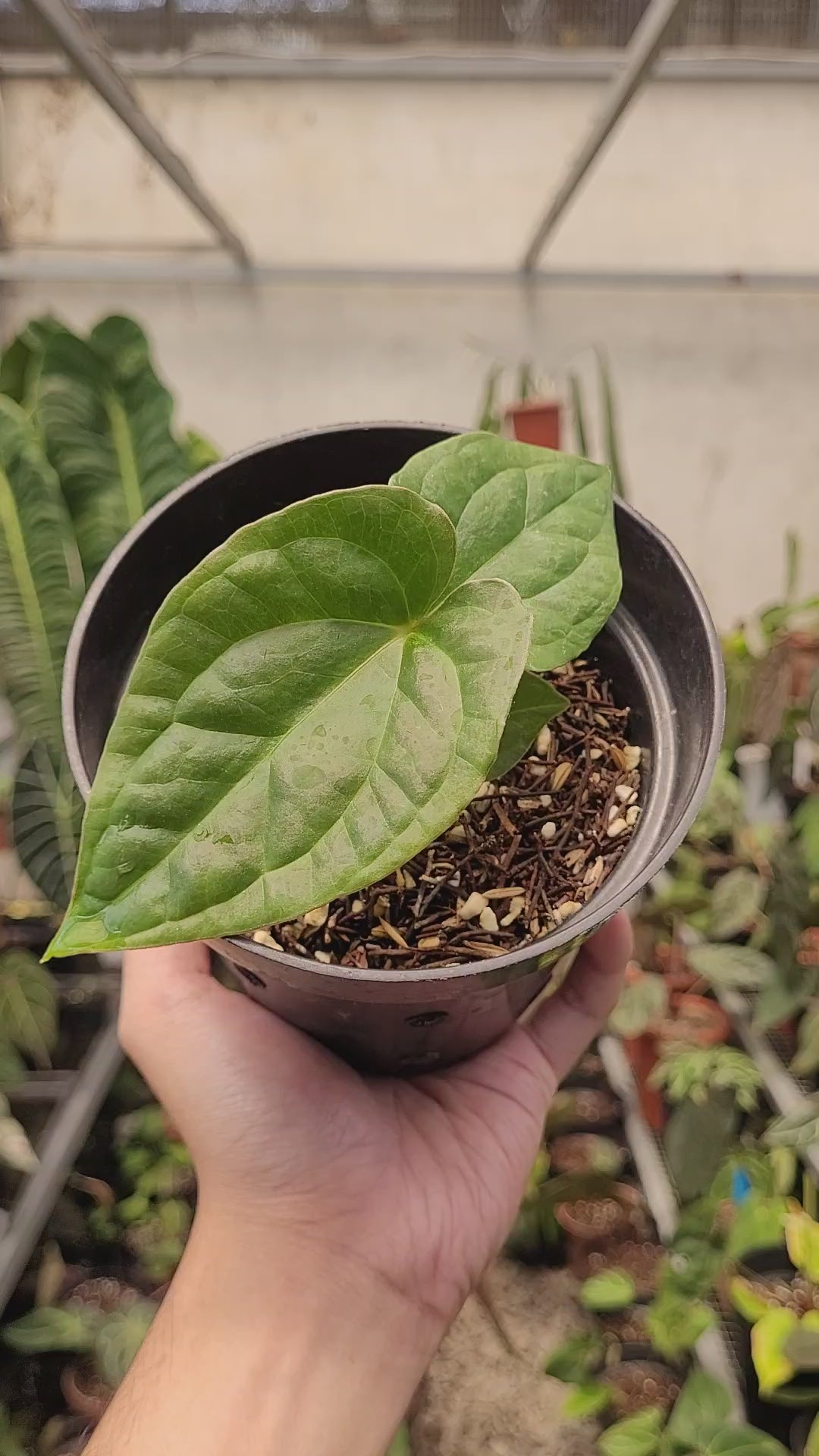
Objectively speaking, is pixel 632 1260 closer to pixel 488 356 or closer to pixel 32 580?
pixel 32 580

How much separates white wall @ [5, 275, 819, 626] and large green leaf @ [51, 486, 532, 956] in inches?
60.8

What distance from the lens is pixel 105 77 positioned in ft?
3.05

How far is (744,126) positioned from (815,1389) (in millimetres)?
2048

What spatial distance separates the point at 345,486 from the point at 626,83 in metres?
Answer: 0.75

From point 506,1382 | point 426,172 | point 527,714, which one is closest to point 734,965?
point 506,1382

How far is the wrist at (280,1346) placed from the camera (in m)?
0.62

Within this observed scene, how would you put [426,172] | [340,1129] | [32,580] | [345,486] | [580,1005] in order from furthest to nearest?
1. [426,172]
2. [32,580]
3. [580,1005]
4. [340,1129]
5. [345,486]

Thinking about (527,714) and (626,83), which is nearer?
(527,714)

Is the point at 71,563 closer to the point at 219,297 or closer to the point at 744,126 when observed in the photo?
the point at 219,297

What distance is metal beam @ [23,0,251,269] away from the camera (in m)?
0.80

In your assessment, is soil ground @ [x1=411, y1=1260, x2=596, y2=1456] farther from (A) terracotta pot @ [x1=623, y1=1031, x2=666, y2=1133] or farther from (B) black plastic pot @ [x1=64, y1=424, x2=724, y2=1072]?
(B) black plastic pot @ [x1=64, y1=424, x2=724, y2=1072]

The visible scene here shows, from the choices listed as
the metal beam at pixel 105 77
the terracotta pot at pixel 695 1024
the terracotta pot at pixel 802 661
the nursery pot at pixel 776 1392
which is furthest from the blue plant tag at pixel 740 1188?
the metal beam at pixel 105 77

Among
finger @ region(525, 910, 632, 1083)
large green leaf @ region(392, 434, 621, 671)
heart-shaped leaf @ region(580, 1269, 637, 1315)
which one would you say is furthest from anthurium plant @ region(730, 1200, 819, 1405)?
large green leaf @ region(392, 434, 621, 671)

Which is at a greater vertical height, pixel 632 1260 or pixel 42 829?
pixel 42 829
